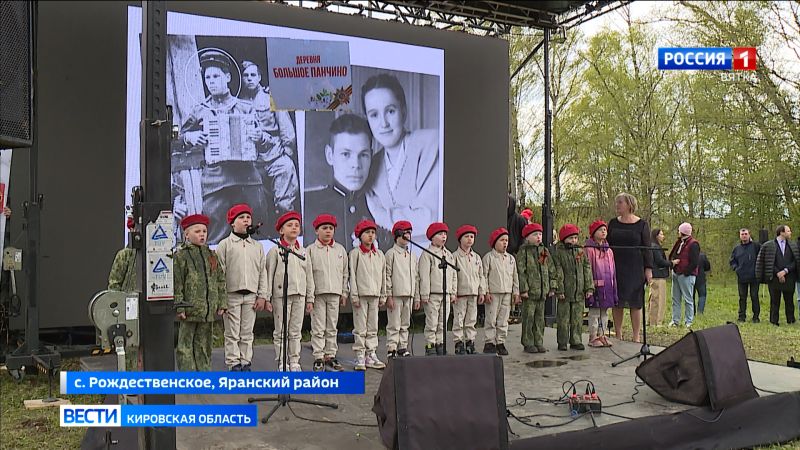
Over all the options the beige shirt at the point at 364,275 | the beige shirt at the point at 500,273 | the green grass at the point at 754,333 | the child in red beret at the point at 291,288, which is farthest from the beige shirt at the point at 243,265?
the green grass at the point at 754,333

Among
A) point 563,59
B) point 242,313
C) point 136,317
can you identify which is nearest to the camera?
point 136,317

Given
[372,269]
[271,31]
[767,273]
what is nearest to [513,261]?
[372,269]

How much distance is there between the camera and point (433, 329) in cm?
662

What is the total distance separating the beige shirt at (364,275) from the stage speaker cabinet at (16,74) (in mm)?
3751

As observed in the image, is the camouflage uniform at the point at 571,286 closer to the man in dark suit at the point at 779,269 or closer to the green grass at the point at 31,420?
the green grass at the point at 31,420

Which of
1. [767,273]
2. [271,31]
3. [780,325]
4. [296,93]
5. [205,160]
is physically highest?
[271,31]

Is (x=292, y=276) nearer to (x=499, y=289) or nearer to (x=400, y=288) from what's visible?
(x=400, y=288)

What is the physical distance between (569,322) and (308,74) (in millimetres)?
4598

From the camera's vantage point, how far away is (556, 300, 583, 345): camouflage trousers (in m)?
7.15

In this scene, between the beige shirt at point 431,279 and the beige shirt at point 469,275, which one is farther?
the beige shirt at point 469,275

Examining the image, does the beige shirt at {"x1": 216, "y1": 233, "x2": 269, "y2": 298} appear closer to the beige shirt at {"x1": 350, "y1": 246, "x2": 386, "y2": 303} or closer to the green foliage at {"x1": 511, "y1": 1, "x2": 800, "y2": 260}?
the beige shirt at {"x1": 350, "y1": 246, "x2": 386, "y2": 303}

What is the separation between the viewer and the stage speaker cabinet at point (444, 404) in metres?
3.52

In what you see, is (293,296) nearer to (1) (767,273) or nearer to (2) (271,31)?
(2) (271,31)

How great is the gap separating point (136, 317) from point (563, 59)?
18319 mm
